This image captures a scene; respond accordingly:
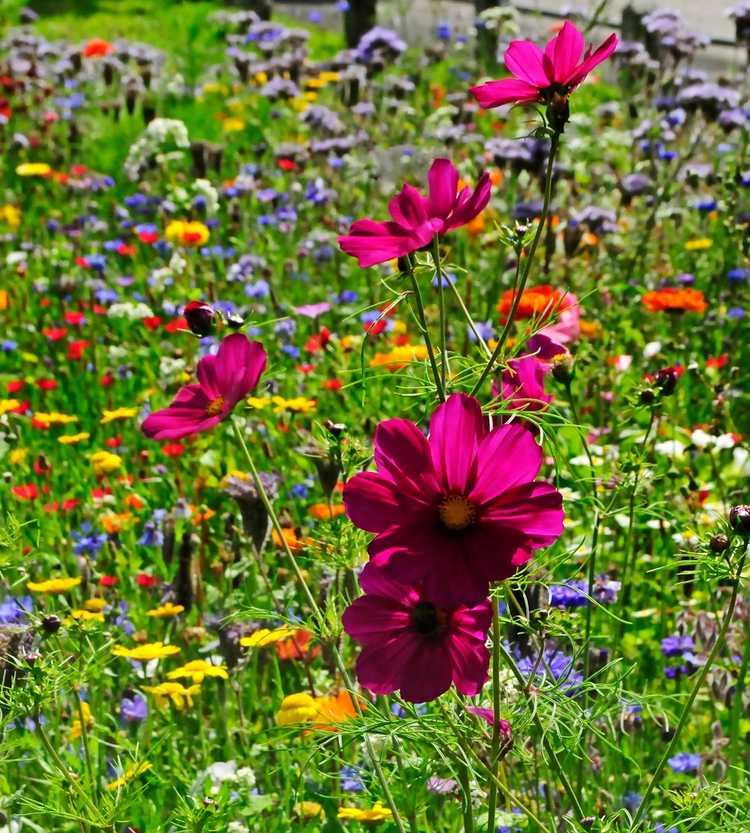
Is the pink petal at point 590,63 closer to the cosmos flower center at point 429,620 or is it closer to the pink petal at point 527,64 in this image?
the pink petal at point 527,64

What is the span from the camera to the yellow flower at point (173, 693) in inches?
81.4

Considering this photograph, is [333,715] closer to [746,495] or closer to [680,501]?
[680,501]

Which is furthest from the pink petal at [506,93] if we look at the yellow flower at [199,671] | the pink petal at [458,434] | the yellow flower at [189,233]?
the yellow flower at [189,233]

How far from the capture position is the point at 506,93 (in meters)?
1.22

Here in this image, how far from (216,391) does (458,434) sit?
380 mm

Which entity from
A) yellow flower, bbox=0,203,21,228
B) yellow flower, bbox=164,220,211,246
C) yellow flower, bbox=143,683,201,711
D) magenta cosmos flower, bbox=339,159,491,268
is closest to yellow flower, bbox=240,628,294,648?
yellow flower, bbox=143,683,201,711

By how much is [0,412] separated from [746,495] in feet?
5.93

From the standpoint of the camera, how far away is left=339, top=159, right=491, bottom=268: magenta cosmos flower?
118cm

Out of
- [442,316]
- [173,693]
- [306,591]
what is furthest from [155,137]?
[442,316]

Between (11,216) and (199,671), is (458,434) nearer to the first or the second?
(199,671)

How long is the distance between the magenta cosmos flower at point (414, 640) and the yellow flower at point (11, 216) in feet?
13.4

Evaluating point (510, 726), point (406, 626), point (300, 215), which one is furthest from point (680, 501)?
point (300, 215)

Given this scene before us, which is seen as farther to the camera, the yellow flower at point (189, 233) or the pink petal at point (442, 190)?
the yellow flower at point (189, 233)

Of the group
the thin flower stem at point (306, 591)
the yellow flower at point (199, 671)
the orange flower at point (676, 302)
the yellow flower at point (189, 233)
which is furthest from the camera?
the yellow flower at point (189, 233)
